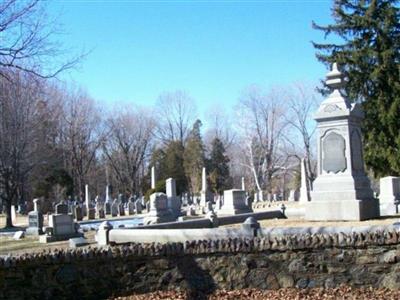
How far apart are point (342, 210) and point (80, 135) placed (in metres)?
54.0

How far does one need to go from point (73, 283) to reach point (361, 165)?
10.9 metres

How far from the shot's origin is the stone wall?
811 cm

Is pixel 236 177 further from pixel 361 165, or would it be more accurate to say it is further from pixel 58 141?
pixel 361 165

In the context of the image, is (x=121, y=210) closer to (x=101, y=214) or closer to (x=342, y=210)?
(x=101, y=214)

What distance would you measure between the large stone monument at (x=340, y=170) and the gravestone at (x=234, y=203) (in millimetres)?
11422

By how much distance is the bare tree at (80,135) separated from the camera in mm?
64250

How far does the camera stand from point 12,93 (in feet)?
120

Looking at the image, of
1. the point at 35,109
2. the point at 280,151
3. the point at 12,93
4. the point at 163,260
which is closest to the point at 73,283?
the point at 163,260

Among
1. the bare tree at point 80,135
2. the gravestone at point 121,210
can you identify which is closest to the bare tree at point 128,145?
the bare tree at point 80,135

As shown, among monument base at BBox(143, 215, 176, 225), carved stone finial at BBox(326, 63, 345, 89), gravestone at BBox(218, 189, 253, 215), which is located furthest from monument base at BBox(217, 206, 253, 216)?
carved stone finial at BBox(326, 63, 345, 89)

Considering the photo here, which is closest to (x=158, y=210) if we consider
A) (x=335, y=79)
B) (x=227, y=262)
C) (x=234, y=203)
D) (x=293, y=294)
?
(x=234, y=203)

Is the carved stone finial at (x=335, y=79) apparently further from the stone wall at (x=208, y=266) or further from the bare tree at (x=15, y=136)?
the bare tree at (x=15, y=136)

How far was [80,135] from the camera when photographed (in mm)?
66188

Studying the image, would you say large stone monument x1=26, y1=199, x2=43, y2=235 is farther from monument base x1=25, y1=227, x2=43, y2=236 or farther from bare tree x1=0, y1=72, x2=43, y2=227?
bare tree x1=0, y1=72, x2=43, y2=227
